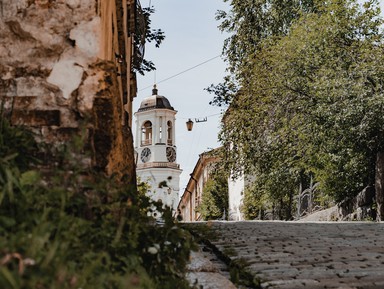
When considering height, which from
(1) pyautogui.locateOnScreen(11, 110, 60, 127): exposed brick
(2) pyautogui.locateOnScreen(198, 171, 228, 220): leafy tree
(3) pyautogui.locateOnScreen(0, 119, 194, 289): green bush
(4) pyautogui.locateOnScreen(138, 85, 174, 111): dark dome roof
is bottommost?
(3) pyautogui.locateOnScreen(0, 119, 194, 289): green bush

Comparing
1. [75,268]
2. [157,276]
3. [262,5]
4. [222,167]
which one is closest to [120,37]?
[157,276]

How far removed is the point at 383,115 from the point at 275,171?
4.89 metres

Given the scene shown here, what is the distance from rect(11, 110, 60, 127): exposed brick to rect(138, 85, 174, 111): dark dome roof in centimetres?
6759

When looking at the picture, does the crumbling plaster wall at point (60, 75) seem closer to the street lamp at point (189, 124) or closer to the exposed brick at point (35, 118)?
the exposed brick at point (35, 118)

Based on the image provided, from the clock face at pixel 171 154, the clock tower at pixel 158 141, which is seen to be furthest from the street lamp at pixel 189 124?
the clock face at pixel 171 154

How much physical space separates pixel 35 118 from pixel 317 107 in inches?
515

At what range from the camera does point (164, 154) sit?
71.9 meters

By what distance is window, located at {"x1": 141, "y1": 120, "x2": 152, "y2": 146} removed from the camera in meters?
73.2

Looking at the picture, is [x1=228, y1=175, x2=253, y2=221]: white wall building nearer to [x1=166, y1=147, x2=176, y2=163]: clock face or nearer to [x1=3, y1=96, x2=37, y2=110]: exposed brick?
[x1=3, y1=96, x2=37, y2=110]: exposed brick

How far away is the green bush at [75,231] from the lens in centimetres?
203

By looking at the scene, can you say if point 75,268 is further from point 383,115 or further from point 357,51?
point 357,51

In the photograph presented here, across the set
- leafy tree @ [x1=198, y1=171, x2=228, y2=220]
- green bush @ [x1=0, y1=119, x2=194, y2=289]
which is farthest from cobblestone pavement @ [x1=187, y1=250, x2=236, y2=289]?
leafy tree @ [x1=198, y1=171, x2=228, y2=220]

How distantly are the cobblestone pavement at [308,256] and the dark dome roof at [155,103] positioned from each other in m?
63.4

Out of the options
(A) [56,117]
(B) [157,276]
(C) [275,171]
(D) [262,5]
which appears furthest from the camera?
(D) [262,5]
